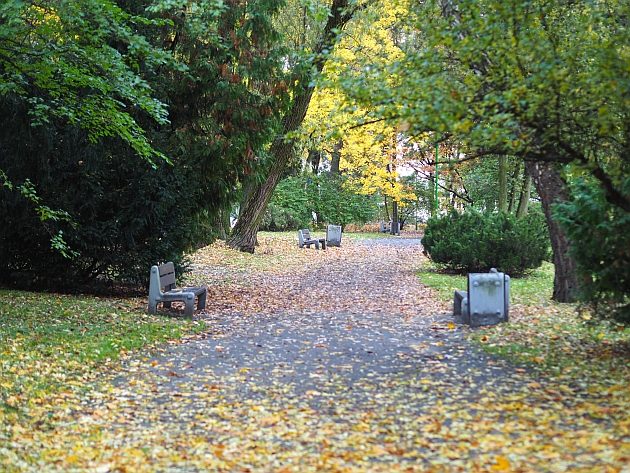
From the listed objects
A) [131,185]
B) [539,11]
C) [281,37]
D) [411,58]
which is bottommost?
[131,185]

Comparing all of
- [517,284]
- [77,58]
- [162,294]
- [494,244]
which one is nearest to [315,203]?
[494,244]

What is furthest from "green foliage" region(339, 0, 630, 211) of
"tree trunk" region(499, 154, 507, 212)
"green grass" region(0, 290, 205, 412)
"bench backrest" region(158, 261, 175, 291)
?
"tree trunk" region(499, 154, 507, 212)

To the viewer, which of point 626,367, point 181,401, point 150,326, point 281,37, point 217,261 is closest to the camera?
point 181,401

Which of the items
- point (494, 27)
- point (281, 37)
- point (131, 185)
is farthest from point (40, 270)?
point (494, 27)

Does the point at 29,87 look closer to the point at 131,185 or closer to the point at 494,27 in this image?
the point at 131,185

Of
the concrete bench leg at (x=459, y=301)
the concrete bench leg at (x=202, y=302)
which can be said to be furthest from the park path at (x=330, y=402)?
the concrete bench leg at (x=202, y=302)

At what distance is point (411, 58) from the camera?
6797 millimetres

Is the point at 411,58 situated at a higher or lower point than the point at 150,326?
higher

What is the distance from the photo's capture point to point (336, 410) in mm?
5895

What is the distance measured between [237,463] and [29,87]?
850cm

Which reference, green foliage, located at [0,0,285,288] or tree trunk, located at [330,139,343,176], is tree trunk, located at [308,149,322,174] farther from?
green foliage, located at [0,0,285,288]

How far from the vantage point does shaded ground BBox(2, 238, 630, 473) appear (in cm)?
464

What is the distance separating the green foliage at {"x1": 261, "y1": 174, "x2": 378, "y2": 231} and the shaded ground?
29.3 meters

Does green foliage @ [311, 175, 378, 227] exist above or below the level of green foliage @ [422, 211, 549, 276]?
above
